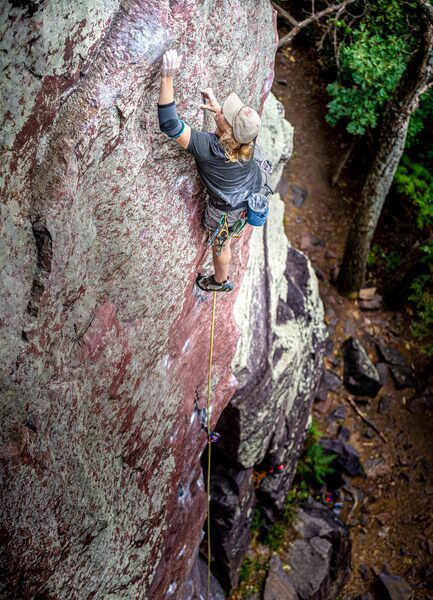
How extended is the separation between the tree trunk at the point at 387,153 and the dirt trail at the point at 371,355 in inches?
37.9

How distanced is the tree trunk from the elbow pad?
19.5 feet

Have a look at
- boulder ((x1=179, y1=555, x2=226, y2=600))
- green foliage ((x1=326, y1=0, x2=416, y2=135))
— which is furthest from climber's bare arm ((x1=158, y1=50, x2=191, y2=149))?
green foliage ((x1=326, y1=0, x2=416, y2=135))

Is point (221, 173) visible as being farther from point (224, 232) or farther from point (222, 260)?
point (222, 260)

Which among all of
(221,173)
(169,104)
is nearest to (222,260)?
(221,173)

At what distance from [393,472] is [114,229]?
32.3ft

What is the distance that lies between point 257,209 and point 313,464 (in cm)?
780

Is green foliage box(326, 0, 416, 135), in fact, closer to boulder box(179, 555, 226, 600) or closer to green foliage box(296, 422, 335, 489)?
green foliage box(296, 422, 335, 489)

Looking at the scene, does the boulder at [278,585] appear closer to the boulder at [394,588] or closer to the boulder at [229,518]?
the boulder at [229,518]

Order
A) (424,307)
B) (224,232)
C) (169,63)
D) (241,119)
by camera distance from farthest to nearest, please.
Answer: (424,307) < (224,232) < (241,119) < (169,63)

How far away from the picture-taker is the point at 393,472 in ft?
40.6

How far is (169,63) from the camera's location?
4480 mm

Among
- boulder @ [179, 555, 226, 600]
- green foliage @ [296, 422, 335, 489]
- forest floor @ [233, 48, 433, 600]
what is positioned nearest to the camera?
boulder @ [179, 555, 226, 600]

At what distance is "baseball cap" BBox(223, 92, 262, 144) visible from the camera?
15.6 ft

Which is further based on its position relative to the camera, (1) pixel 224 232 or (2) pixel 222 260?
(2) pixel 222 260
